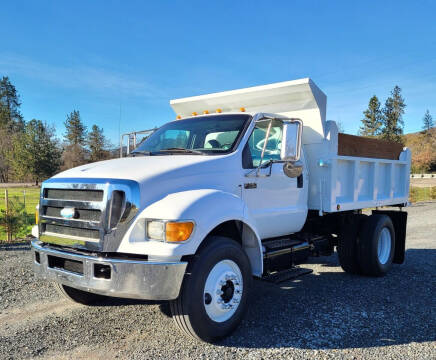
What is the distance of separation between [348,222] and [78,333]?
436cm

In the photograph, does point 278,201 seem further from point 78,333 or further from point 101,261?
point 78,333

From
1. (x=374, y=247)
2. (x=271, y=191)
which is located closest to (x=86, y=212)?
(x=271, y=191)

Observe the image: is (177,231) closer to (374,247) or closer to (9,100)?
(374,247)

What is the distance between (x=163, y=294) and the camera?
10.3 feet

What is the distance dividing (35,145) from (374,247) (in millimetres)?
43335

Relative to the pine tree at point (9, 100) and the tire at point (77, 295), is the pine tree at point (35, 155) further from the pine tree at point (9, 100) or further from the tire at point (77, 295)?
the tire at point (77, 295)

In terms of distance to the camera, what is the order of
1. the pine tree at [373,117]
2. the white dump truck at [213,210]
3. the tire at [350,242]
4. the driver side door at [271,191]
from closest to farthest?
1. the white dump truck at [213,210]
2. the driver side door at [271,191]
3. the tire at [350,242]
4. the pine tree at [373,117]

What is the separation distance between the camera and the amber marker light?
10.3 ft

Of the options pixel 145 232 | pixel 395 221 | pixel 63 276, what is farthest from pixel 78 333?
pixel 395 221

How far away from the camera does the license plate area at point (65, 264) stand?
3.38m

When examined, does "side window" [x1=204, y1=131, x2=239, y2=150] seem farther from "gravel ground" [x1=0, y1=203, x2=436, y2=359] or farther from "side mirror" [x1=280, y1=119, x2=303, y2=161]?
"gravel ground" [x1=0, y1=203, x2=436, y2=359]

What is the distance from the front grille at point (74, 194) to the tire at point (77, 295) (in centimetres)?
125

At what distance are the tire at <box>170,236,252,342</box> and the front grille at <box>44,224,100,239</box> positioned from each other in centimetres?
90

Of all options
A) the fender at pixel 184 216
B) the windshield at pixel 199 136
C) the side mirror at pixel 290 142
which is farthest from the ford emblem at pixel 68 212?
the side mirror at pixel 290 142
